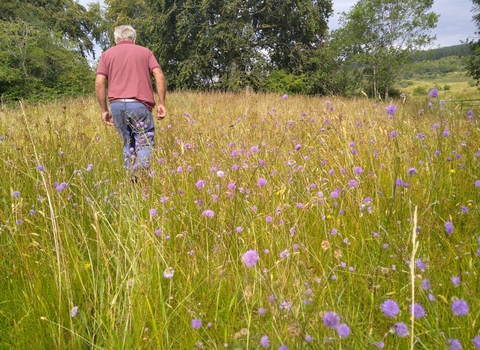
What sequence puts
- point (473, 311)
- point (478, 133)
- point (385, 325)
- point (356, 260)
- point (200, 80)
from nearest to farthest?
point (473, 311) < point (385, 325) < point (356, 260) < point (478, 133) < point (200, 80)

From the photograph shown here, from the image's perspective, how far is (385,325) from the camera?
1179 millimetres

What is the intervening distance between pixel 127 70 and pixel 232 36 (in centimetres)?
1566

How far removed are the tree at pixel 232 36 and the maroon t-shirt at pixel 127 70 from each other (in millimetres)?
14684

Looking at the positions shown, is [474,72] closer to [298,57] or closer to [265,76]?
[298,57]

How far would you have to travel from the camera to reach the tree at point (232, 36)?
18281 millimetres

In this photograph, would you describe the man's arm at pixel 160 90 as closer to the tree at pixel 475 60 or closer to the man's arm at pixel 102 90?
the man's arm at pixel 102 90

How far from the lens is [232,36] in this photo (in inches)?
706

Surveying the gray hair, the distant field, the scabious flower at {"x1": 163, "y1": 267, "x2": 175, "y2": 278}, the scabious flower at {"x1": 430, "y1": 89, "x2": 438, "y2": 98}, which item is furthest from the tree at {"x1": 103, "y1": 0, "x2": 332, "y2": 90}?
the scabious flower at {"x1": 163, "y1": 267, "x2": 175, "y2": 278}

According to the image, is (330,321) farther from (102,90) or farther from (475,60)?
(475,60)

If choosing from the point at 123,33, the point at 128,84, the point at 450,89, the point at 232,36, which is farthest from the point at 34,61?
the point at 450,89

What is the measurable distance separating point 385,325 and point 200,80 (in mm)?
20373

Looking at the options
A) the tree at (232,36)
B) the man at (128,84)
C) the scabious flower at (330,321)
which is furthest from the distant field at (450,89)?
the tree at (232,36)

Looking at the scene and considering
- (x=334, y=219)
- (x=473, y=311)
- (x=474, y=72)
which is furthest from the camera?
(x=474, y=72)

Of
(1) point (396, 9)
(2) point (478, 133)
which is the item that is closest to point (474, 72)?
(1) point (396, 9)
